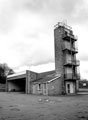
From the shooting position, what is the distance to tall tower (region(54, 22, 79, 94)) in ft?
97.7

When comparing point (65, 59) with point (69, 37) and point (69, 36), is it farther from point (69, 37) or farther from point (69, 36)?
point (69, 36)

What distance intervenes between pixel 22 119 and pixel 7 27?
1086 cm

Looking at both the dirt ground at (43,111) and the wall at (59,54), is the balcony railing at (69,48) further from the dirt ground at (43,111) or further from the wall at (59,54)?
the dirt ground at (43,111)

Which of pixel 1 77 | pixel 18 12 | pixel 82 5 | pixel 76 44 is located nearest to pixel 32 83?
pixel 76 44

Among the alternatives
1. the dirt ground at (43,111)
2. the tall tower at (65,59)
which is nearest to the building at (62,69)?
the tall tower at (65,59)

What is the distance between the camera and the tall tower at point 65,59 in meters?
29.8

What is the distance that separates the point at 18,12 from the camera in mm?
12062

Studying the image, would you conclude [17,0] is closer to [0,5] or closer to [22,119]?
[0,5]

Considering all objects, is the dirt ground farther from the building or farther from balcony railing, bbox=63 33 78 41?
balcony railing, bbox=63 33 78 41

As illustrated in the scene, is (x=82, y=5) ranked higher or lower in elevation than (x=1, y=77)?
higher

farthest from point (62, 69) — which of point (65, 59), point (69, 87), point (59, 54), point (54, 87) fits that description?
point (54, 87)

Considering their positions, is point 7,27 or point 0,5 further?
point 7,27

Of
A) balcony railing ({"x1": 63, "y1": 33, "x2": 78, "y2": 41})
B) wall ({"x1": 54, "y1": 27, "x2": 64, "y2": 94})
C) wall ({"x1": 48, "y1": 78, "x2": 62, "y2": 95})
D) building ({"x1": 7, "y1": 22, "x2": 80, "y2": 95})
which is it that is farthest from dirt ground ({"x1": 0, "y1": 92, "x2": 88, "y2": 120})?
balcony railing ({"x1": 63, "y1": 33, "x2": 78, "y2": 41})

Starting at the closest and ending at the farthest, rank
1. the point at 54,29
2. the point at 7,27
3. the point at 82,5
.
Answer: the point at 82,5 → the point at 7,27 → the point at 54,29
